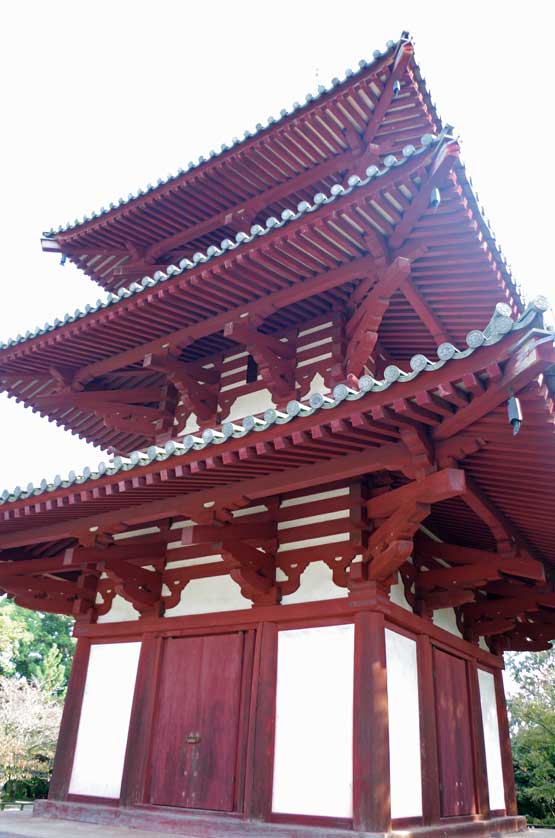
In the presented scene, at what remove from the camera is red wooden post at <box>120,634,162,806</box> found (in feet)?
22.5

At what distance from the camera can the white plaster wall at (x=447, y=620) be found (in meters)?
7.87

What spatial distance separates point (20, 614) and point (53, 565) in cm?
3623

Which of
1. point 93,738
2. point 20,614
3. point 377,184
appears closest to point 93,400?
point 93,738

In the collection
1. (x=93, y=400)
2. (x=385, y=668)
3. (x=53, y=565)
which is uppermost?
(x=93, y=400)

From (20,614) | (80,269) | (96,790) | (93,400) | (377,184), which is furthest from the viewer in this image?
(20,614)

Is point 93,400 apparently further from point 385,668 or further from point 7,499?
point 385,668

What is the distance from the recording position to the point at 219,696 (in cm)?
675

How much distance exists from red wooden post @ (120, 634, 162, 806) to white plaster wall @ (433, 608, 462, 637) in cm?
333

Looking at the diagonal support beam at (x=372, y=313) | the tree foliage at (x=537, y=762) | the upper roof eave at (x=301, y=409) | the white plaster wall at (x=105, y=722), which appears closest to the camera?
the upper roof eave at (x=301, y=409)

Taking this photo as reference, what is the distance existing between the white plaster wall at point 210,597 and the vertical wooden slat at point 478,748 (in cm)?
334

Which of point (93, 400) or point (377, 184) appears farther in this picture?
point (93, 400)

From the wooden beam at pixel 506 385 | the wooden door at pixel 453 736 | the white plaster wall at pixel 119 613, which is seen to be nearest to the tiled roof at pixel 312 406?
the wooden beam at pixel 506 385

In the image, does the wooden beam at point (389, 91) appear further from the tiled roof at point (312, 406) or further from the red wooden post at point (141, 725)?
the red wooden post at point (141, 725)

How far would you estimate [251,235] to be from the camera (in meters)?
7.04
